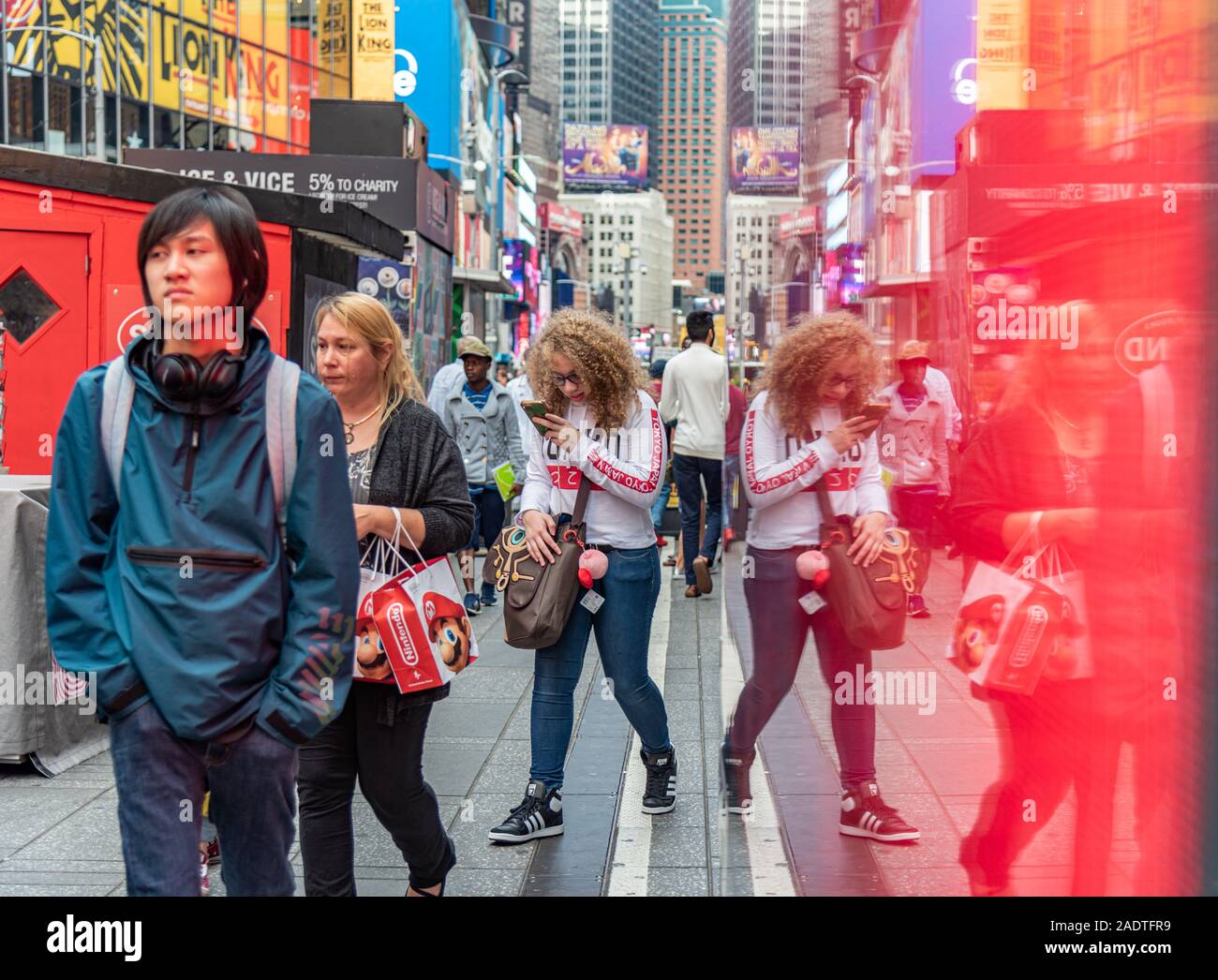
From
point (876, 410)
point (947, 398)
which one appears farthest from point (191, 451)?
point (876, 410)

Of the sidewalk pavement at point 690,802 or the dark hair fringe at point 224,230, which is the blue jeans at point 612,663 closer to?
the sidewalk pavement at point 690,802

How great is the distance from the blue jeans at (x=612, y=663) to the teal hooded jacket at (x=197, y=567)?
2.31 meters

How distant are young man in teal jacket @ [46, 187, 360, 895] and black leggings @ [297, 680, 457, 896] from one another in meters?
0.91

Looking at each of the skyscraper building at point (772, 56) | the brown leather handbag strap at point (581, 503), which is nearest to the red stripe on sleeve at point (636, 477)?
the brown leather handbag strap at point (581, 503)

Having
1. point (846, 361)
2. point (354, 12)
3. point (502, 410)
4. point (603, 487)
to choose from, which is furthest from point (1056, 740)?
point (354, 12)

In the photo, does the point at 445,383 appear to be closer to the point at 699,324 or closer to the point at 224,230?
the point at 699,324

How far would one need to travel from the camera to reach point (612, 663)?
519cm

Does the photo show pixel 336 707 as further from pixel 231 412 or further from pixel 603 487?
pixel 603 487

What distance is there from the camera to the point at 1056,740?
2.60m

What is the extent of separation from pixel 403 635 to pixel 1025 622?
172 cm

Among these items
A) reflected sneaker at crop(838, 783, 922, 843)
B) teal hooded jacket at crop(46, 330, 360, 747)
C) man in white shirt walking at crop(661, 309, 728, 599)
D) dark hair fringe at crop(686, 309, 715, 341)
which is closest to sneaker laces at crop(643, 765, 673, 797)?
reflected sneaker at crop(838, 783, 922, 843)

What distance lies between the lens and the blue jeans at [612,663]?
16.5 feet

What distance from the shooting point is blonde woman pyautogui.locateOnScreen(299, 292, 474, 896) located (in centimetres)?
374
